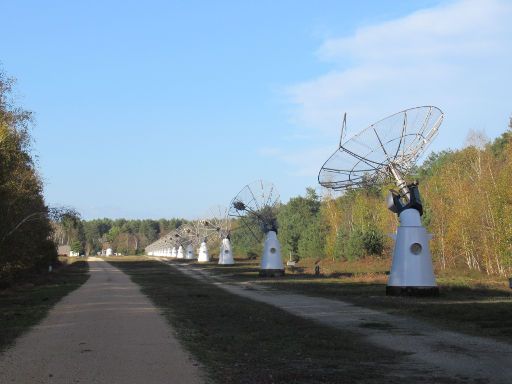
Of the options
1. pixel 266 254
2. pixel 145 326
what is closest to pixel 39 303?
pixel 145 326

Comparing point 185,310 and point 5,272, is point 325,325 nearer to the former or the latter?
point 185,310

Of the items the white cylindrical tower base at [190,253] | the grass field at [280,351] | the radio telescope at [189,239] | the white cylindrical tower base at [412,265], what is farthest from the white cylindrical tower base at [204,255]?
the grass field at [280,351]

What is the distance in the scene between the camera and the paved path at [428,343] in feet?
33.9

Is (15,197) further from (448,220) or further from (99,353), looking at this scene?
(448,220)

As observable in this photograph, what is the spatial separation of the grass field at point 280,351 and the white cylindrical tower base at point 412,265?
27.8ft

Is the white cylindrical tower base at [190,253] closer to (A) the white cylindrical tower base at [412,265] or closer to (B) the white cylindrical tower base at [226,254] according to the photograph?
(B) the white cylindrical tower base at [226,254]

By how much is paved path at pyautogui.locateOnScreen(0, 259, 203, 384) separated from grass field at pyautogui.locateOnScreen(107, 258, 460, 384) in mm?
572

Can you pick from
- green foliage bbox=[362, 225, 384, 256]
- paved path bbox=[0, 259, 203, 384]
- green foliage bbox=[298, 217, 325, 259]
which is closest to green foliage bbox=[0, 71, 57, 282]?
paved path bbox=[0, 259, 203, 384]

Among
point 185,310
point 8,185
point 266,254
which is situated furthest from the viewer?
point 266,254

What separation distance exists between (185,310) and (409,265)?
10.9 meters

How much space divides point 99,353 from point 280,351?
147 inches

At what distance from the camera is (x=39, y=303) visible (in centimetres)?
2519

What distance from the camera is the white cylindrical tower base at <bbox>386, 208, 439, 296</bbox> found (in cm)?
2673

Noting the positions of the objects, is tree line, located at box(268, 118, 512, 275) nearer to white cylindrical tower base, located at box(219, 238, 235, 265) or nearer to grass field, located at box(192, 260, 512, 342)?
grass field, located at box(192, 260, 512, 342)
